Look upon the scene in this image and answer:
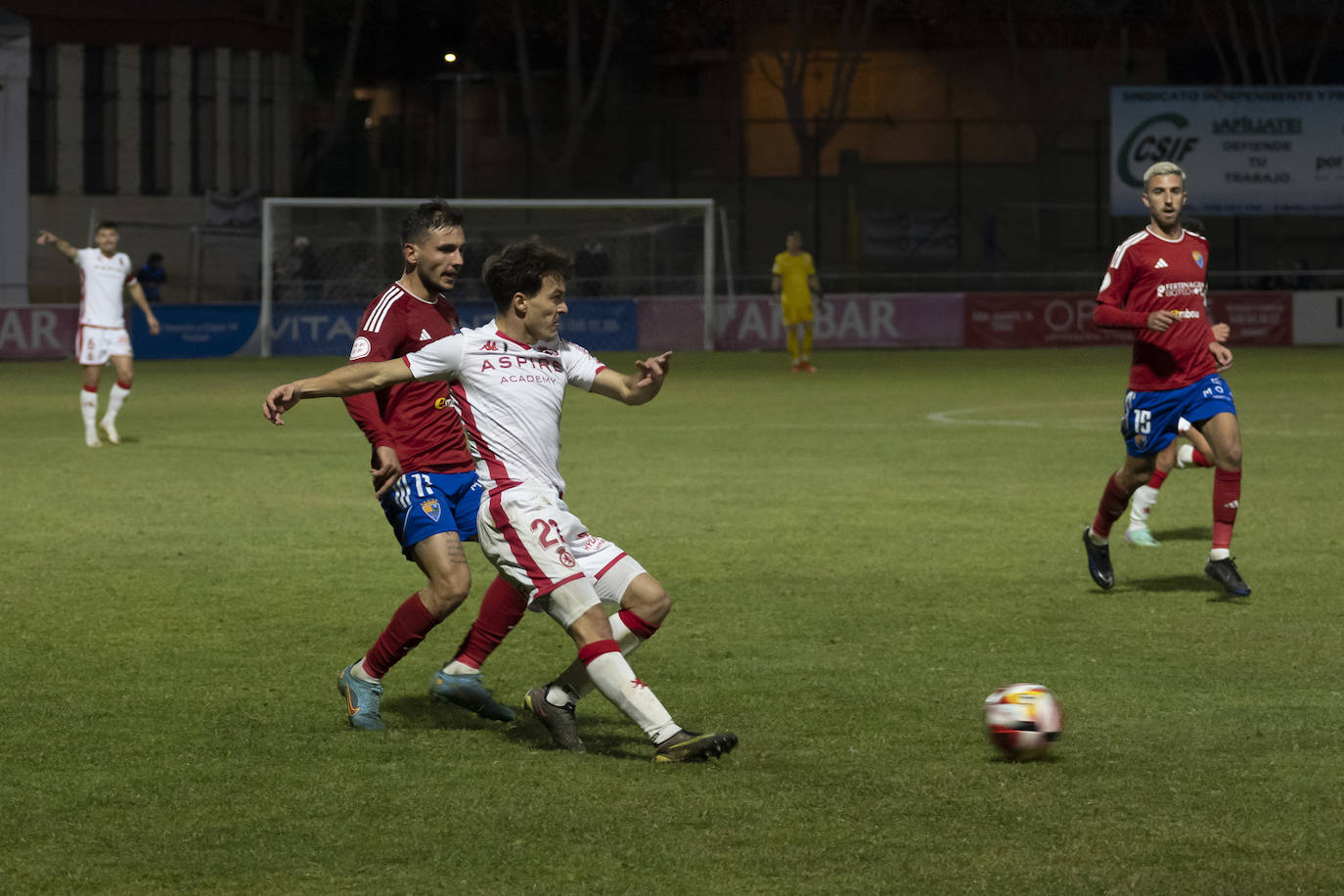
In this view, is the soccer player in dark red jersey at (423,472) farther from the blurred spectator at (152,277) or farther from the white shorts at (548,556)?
the blurred spectator at (152,277)

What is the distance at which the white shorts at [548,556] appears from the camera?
6.06 metres

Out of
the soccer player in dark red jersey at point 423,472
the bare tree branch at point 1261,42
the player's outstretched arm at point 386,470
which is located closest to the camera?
the player's outstretched arm at point 386,470

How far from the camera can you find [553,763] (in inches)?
240

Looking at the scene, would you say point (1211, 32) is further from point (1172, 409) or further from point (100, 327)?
point (1172, 409)

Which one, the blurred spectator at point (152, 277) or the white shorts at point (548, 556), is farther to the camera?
the blurred spectator at point (152, 277)

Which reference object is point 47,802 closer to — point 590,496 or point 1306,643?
point 1306,643

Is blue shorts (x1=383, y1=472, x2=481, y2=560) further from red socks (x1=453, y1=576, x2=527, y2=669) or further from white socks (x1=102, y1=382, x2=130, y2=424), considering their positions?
white socks (x1=102, y1=382, x2=130, y2=424)

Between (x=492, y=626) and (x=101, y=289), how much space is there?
1185cm

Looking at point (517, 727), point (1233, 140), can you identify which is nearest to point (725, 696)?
point (517, 727)

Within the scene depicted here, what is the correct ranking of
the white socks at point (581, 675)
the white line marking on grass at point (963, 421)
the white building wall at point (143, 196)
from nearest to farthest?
the white socks at point (581, 675)
the white line marking on grass at point (963, 421)
the white building wall at point (143, 196)

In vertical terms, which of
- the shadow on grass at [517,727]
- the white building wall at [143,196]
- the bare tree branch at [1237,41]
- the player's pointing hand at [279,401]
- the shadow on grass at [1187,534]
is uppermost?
the bare tree branch at [1237,41]

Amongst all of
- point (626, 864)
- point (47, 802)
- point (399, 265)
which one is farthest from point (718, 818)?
point (399, 265)

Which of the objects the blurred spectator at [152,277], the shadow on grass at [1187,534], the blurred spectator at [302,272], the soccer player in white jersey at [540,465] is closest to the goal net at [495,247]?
the blurred spectator at [302,272]

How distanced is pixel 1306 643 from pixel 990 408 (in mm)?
13391
